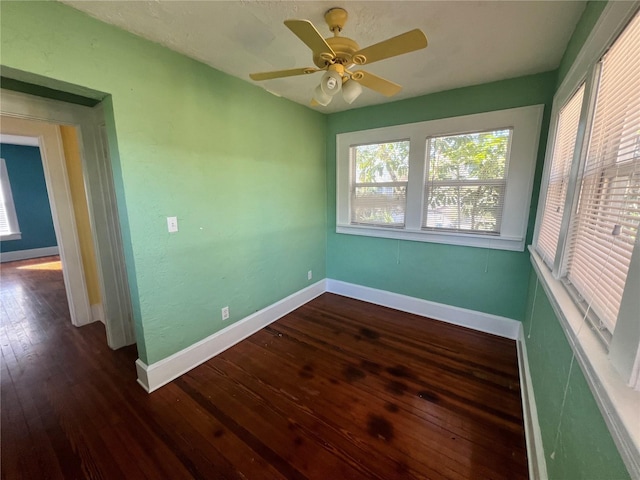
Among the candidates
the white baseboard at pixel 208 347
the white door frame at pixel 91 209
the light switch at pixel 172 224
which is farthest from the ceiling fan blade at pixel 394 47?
the white baseboard at pixel 208 347

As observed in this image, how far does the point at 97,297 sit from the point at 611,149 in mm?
4316

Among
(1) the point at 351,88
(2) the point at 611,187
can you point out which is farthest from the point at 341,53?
(2) the point at 611,187

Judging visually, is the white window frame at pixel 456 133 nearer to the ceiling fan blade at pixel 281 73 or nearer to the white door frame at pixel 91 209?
the ceiling fan blade at pixel 281 73

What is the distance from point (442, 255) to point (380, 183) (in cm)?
111

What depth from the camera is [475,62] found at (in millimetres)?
1956

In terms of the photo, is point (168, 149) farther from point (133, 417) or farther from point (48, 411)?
point (48, 411)

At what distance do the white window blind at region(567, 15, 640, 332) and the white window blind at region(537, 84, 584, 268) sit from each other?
35cm

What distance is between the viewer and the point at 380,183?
10.1 feet

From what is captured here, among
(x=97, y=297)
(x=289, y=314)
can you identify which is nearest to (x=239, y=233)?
(x=289, y=314)

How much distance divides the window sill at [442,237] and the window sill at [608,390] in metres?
1.47

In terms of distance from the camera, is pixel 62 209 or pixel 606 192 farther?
pixel 62 209

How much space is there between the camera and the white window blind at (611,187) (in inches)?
32.9

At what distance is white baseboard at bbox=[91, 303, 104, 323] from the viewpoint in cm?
290

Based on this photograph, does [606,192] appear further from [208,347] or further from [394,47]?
[208,347]
